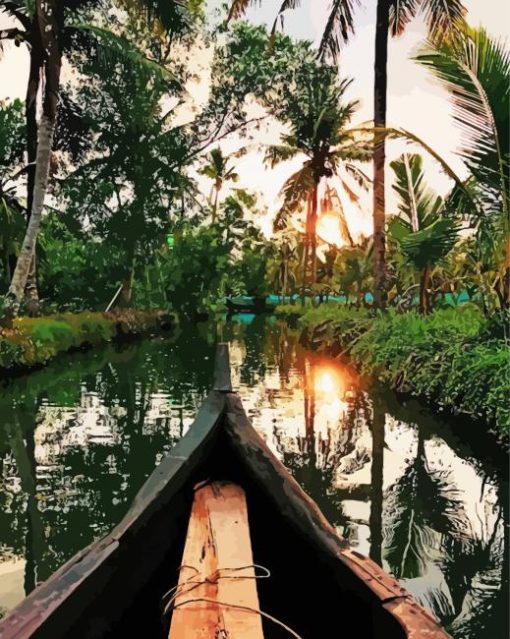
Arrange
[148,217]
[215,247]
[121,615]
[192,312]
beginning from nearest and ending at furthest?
[121,615] < [148,217] < [215,247] < [192,312]

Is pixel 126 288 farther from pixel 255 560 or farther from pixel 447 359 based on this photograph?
pixel 255 560

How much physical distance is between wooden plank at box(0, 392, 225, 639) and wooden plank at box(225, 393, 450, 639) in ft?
0.61

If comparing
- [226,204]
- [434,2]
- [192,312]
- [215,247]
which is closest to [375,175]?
[434,2]

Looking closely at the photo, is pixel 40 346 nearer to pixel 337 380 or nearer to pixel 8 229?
pixel 8 229

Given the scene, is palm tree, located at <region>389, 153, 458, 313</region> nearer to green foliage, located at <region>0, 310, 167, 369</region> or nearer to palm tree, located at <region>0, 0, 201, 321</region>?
palm tree, located at <region>0, 0, 201, 321</region>

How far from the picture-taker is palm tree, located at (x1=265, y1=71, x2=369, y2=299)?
2280 cm

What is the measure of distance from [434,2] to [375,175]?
3007 mm

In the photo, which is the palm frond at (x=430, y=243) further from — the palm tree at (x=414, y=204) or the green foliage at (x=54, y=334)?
the green foliage at (x=54, y=334)

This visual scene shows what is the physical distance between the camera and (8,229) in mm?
15812

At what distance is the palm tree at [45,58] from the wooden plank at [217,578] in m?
10.6

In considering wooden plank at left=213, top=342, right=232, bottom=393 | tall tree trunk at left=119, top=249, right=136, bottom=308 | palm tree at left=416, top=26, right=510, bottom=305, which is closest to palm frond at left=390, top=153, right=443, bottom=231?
palm tree at left=416, top=26, right=510, bottom=305

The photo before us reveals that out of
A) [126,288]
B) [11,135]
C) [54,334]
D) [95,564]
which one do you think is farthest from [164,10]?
[95,564]

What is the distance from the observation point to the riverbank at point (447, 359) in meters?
6.59

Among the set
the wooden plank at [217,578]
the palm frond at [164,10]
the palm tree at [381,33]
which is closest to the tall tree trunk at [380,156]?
the palm tree at [381,33]
